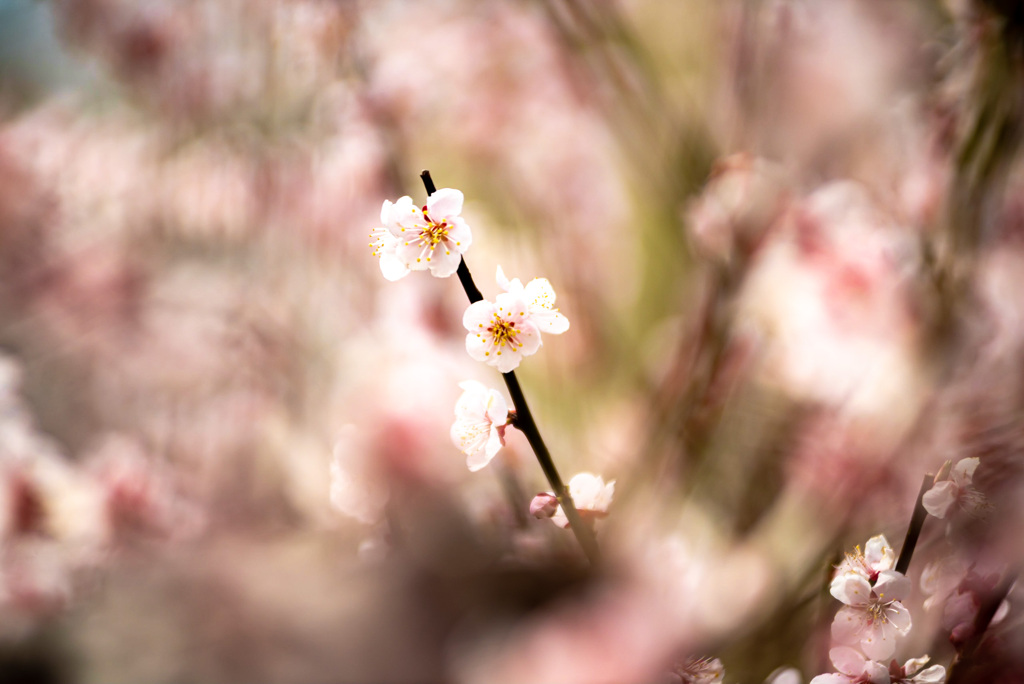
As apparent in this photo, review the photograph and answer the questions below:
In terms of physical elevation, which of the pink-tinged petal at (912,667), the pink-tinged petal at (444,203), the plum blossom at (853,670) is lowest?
the pink-tinged petal at (912,667)

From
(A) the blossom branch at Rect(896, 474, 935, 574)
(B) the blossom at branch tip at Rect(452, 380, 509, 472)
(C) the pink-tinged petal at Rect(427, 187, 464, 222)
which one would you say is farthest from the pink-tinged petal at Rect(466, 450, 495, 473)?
(A) the blossom branch at Rect(896, 474, 935, 574)

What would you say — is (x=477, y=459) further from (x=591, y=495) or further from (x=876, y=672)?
(x=876, y=672)

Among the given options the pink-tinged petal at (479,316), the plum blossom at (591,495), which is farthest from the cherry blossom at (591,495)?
the pink-tinged petal at (479,316)

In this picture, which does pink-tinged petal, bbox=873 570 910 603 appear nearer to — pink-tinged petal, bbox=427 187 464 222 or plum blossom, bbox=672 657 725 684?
plum blossom, bbox=672 657 725 684

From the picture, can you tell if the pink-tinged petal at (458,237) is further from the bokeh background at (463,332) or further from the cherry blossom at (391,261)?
the bokeh background at (463,332)

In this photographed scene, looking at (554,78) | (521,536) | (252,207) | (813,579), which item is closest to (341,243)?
(252,207)

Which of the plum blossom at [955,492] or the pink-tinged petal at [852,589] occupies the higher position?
the plum blossom at [955,492]

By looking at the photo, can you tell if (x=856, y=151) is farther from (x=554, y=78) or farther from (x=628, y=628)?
(x=628, y=628)
